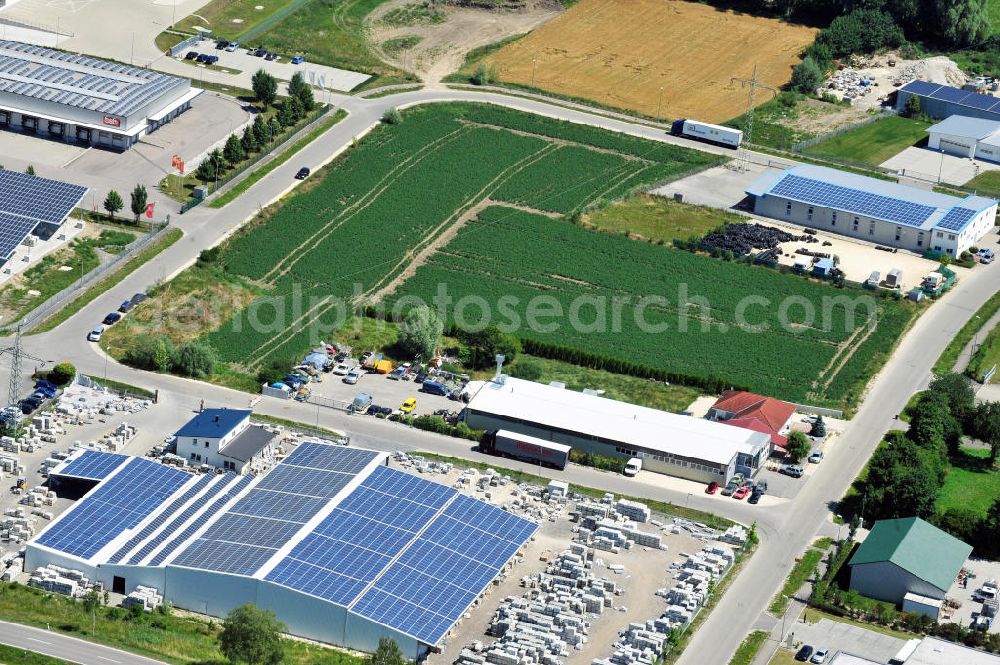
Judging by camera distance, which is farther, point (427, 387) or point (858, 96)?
point (858, 96)

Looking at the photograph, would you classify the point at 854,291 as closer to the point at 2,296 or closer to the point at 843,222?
the point at 843,222

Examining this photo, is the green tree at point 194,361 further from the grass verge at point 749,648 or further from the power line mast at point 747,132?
the power line mast at point 747,132

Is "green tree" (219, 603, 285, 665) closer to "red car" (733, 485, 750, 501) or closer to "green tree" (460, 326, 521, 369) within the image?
"red car" (733, 485, 750, 501)

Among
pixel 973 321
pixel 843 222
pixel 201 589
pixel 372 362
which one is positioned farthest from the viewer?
pixel 843 222

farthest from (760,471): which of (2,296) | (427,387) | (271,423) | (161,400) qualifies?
(2,296)

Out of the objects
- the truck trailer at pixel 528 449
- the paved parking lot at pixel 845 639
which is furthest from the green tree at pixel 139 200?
the paved parking lot at pixel 845 639

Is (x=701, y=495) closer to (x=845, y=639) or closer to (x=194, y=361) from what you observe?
(x=845, y=639)
